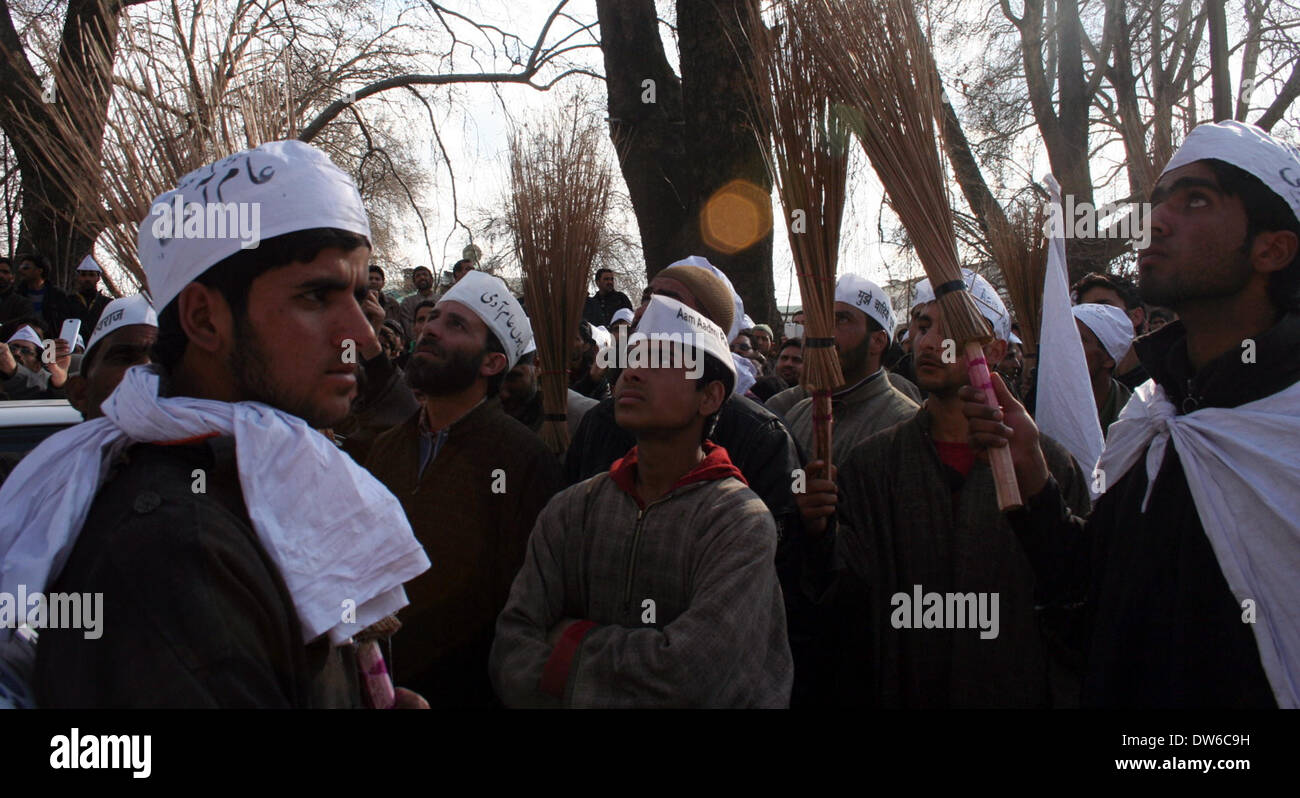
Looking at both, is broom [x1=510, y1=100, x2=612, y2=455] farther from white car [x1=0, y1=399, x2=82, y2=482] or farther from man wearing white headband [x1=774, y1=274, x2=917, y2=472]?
white car [x1=0, y1=399, x2=82, y2=482]

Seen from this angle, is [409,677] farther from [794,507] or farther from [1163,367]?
[1163,367]

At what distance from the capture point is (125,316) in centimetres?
367

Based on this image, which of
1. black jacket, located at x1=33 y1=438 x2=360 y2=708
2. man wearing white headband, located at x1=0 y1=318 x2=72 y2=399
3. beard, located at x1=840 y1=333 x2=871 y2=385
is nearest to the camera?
black jacket, located at x1=33 y1=438 x2=360 y2=708

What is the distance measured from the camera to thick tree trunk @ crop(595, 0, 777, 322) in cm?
672

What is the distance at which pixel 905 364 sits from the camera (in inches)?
275

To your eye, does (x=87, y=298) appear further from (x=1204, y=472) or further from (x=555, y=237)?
(x=1204, y=472)

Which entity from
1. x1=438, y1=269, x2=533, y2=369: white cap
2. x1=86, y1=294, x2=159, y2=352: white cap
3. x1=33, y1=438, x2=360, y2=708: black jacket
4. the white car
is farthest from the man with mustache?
x1=33, y1=438, x2=360, y2=708: black jacket

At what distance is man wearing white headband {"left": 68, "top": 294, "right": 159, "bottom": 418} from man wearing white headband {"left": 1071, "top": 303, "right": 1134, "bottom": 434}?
4.31 m

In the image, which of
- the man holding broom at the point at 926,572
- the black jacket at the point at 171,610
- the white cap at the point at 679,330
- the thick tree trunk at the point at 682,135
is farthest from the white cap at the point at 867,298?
the black jacket at the point at 171,610

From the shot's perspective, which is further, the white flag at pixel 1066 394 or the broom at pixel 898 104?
the white flag at pixel 1066 394

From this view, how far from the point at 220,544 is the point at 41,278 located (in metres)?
9.22

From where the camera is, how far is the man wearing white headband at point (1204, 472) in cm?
197

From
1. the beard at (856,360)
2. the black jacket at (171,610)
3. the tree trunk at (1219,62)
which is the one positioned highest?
the tree trunk at (1219,62)

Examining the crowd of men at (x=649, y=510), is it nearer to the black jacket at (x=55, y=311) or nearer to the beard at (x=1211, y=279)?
the beard at (x=1211, y=279)
